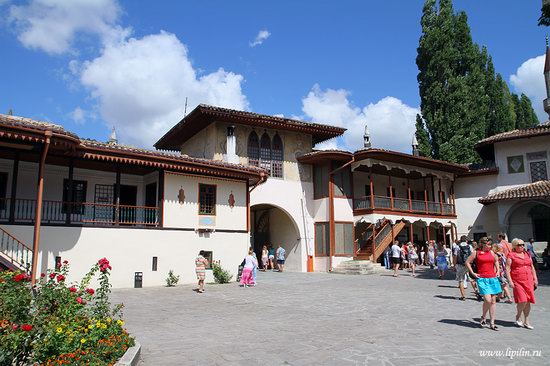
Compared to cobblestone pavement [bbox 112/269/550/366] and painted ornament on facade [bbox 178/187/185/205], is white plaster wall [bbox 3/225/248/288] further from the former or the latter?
cobblestone pavement [bbox 112/269/550/366]

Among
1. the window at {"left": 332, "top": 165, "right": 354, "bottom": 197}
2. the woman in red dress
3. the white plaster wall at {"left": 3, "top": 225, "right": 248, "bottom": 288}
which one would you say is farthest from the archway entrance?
the woman in red dress

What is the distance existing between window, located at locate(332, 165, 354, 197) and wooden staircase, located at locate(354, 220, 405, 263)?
2220mm

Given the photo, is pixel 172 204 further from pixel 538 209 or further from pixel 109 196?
pixel 538 209

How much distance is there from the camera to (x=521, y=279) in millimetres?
6754

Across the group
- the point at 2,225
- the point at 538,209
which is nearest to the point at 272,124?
the point at 2,225

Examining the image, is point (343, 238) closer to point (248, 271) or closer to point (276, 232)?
point (276, 232)

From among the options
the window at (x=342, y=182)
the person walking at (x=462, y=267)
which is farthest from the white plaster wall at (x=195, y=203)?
the person walking at (x=462, y=267)

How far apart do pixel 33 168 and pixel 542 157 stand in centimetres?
2483

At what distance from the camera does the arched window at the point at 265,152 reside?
20.9m

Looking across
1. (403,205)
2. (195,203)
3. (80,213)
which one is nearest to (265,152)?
(195,203)

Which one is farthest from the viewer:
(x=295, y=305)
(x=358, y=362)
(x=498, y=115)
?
(x=498, y=115)

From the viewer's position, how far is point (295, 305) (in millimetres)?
9898

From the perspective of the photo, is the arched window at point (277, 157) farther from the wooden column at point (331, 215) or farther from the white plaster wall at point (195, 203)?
the white plaster wall at point (195, 203)

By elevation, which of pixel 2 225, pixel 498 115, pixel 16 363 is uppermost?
pixel 498 115
